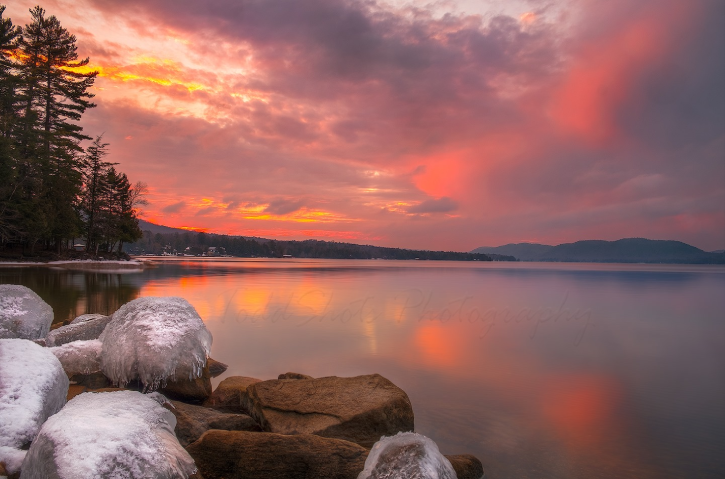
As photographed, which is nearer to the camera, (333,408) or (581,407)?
(333,408)

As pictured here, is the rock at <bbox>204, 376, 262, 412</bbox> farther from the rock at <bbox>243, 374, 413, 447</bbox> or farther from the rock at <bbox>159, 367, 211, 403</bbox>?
the rock at <bbox>243, 374, 413, 447</bbox>

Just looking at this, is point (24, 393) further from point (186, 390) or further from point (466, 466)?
point (466, 466)

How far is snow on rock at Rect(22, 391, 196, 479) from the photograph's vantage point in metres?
3.38

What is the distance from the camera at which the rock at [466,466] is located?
17.9 ft

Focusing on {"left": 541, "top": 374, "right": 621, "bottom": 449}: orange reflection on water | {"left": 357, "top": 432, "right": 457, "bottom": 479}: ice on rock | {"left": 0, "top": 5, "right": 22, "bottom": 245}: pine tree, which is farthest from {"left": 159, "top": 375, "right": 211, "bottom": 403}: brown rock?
{"left": 0, "top": 5, "right": 22, "bottom": 245}: pine tree

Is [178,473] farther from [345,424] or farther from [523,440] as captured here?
[523,440]

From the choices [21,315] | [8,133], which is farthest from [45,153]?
[21,315]

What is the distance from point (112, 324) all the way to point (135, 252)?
198 m

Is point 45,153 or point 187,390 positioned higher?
point 45,153

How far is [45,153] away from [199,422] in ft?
208

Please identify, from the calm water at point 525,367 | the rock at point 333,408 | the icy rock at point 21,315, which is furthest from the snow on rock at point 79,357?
the calm water at point 525,367

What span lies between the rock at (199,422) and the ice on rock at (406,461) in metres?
2.41

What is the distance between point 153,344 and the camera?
708 cm

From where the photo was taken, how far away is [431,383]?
10.7m
